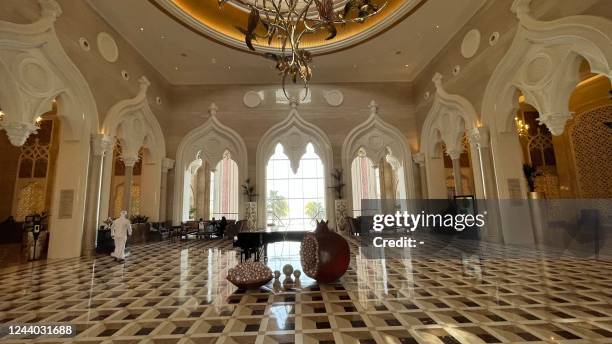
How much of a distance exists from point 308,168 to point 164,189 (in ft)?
23.0

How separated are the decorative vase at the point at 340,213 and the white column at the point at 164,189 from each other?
6612 millimetres

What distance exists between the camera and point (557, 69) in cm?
570

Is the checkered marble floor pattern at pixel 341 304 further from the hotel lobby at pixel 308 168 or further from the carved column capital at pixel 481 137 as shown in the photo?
the carved column capital at pixel 481 137

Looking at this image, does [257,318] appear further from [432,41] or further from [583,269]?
[432,41]

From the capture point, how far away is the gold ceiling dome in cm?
786

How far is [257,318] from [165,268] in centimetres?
320

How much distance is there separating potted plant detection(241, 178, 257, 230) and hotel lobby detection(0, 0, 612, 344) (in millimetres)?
88

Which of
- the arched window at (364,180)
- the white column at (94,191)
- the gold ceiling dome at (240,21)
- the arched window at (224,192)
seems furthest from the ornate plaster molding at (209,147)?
the arched window at (364,180)

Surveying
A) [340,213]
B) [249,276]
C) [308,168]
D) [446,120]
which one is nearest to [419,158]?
[446,120]

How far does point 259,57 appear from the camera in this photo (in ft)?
33.3

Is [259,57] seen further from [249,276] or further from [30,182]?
[30,182]

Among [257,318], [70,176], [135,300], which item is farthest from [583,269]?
[70,176]

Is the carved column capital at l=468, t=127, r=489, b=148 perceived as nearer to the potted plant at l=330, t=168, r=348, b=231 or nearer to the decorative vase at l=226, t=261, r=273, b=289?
the potted plant at l=330, t=168, r=348, b=231

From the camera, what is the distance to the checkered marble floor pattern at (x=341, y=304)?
7.66 feet
